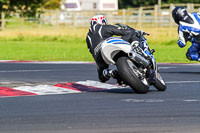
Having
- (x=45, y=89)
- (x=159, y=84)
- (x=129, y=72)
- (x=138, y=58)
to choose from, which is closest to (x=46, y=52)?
(x=45, y=89)

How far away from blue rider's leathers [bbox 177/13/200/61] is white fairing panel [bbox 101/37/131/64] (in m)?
5.02

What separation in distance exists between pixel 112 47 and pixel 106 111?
208 cm

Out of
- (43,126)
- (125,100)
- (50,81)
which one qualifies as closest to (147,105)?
(125,100)

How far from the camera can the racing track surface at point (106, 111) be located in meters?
7.23

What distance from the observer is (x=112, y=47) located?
34.3ft

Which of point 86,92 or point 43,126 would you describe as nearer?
point 43,126

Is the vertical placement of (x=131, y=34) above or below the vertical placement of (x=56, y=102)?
above

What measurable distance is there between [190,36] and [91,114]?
7.53 metres

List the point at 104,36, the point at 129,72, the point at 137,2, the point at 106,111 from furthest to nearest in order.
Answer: the point at 137,2
the point at 104,36
the point at 129,72
the point at 106,111

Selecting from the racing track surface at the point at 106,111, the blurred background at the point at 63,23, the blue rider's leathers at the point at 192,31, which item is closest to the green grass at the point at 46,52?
the blurred background at the point at 63,23

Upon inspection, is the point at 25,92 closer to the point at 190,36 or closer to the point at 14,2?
the point at 190,36

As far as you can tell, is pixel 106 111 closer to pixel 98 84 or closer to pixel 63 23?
pixel 98 84

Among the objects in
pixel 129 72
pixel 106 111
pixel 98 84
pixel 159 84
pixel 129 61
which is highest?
pixel 129 61

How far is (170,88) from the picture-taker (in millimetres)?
12008
